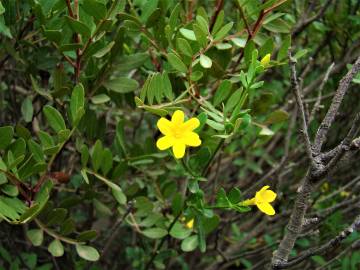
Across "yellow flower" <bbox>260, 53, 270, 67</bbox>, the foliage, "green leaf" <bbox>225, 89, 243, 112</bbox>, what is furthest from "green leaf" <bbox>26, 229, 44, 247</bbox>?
"yellow flower" <bbox>260, 53, 270, 67</bbox>

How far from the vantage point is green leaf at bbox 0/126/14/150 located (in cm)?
112

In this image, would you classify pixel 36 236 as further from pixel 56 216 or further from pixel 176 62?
pixel 176 62

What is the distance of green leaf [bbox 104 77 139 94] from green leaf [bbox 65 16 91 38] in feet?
0.68

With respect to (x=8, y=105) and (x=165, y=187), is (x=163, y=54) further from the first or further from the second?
(x=8, y=105)

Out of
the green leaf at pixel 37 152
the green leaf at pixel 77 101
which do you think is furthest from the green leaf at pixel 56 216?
the green leaf at pixel 77 101

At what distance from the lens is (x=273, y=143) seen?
7.18 ft

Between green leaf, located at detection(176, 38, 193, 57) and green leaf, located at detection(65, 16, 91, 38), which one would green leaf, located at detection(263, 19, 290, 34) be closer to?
green leaf, located at detection(176, 38, 193, 57)

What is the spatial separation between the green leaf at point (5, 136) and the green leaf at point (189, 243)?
1.70 ft

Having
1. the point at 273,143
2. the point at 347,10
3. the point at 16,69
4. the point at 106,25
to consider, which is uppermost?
the point at 106,25

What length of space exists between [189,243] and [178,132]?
0.47 m

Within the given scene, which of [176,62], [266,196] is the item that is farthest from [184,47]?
[266,196]

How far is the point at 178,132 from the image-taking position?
40.1 inches

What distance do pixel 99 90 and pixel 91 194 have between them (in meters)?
0.27

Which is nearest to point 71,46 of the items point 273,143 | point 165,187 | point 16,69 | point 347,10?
point 16,69
